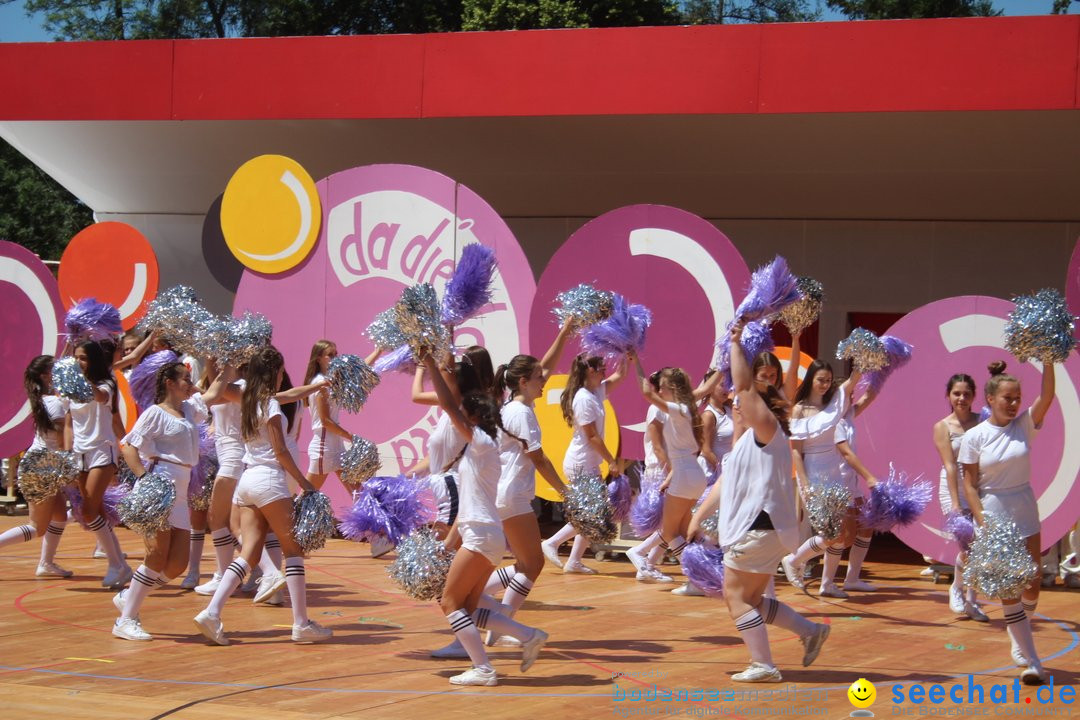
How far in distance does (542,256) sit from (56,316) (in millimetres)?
5501

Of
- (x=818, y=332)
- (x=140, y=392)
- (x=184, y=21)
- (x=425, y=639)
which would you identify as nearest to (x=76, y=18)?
(x=184, y=21)

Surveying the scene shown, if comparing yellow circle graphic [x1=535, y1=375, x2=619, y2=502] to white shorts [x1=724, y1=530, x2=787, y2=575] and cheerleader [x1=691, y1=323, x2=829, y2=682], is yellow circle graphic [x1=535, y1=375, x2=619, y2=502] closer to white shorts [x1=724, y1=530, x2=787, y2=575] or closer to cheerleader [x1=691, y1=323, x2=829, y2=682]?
cheerleader [x1=691, y1=323, x2=829, y2=682]

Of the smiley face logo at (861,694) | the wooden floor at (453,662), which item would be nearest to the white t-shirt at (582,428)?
the wooden floor at (453,662)

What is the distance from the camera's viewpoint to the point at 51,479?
9242 millimetres

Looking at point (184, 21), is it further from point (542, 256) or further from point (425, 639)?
point (425, 639)

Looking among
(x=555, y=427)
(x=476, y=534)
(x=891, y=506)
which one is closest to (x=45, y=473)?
(x=555, y=427)

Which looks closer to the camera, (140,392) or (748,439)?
(748,439)

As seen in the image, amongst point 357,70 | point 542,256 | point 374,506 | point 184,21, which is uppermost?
point 184,21

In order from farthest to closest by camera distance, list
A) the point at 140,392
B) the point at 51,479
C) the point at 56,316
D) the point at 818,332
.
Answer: the point at 818,332 < the point at 56,316 < the point at 51,479 < the point at 140,392

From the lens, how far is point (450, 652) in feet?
23.0

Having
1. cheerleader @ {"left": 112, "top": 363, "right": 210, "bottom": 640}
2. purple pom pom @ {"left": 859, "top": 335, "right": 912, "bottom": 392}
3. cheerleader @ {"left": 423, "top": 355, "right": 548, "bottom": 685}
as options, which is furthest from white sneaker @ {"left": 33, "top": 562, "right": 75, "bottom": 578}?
purple pom pom @ {"left": 859, "top": 335, "right": 912, "bottom": 392}

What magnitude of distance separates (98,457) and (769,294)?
5.40m

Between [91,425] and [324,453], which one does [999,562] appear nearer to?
[324,453]

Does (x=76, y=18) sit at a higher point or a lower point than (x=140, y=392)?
higher
